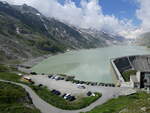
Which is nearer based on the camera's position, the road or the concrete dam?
the road

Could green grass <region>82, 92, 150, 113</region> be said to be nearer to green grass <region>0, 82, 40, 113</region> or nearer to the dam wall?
green grass <region>0, 82, 40, 113</region>

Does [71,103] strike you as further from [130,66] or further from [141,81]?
[130,66]

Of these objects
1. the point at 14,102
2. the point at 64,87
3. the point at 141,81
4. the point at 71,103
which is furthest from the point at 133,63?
the point at 14,102

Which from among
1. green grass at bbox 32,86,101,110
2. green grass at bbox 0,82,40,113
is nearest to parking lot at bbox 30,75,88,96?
green grass at bbox 32,86,101,110

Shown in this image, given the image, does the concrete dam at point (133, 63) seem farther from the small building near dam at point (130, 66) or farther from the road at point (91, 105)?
the road at point (91, 105)

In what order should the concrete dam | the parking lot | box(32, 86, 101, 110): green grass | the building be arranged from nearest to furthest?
box(32, 86, 101, 110): green grass, the parking lot, the building, the concrete dam

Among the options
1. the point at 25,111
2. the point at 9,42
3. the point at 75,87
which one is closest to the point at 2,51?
the point at 9,42

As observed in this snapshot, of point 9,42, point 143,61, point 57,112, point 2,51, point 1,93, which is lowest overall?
point 57,112

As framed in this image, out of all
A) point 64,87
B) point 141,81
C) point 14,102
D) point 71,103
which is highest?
point 141,81

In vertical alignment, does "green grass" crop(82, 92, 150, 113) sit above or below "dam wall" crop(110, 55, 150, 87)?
below

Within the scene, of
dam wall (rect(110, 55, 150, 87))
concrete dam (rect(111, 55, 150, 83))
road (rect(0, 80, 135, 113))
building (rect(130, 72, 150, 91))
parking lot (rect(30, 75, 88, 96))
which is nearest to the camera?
road (rect(0, 80, 135, 113))

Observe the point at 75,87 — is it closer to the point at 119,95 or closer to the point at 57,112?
the point at 119,95
